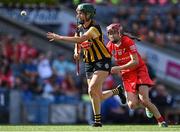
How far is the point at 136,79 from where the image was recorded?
59.3 ft

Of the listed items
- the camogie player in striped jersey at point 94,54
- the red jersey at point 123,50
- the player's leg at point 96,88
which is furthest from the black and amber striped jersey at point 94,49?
the red jersey at point 123,50

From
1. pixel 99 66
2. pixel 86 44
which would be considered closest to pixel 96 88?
pixel 99 66

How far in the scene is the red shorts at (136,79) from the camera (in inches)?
709

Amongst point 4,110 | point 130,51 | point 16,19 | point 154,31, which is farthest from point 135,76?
point 154,31

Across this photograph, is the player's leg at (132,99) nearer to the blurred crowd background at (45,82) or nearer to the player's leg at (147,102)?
the player's leg at (147,102)

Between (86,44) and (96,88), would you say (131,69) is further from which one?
(86,44)

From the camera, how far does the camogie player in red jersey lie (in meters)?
17.7

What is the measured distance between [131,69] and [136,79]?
235 millimetres

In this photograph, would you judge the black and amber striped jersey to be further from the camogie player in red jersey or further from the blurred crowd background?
the blurred crowd background

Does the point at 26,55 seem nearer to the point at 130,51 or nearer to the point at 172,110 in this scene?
the point at 172,110

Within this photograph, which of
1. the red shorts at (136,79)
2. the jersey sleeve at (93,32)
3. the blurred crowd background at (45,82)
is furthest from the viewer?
the blurred crowd background at (45,82)

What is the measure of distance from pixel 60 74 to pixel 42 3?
5526mm

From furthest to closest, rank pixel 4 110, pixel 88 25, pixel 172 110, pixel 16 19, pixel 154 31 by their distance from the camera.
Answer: pixel 154 31 → pixel 16 19 → pixel 172 110 → pixel 4 110 → pixel 88 25

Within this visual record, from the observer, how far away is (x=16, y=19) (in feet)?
98.4
